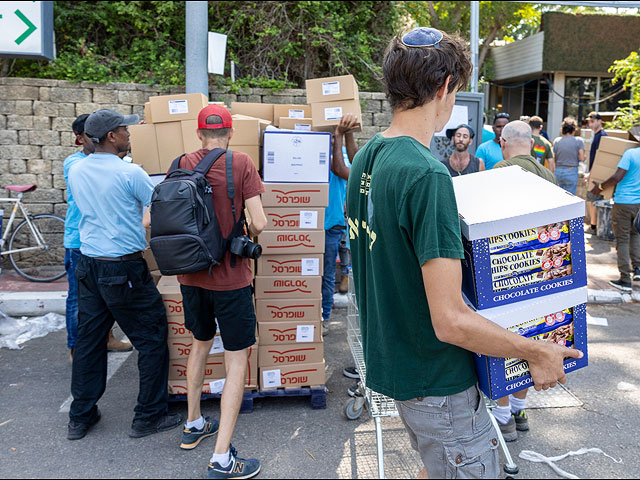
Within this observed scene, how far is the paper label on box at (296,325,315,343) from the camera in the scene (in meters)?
4.11

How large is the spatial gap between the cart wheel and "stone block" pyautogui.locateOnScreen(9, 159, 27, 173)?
6.05m

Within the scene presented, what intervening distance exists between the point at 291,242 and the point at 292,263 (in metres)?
0.16

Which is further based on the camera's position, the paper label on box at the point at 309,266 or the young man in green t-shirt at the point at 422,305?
the paper label on box at the point at 309,266

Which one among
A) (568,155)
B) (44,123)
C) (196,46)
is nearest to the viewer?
(196,46)

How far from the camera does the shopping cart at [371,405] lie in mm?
2867

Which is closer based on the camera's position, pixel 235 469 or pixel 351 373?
pixel 235 469

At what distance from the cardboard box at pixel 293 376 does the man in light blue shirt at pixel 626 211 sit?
491 cm

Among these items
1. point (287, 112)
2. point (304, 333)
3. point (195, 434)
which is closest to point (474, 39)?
point (287, 112)

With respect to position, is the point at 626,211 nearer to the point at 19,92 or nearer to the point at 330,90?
the point at 330,90

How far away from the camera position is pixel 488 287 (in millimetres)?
1793

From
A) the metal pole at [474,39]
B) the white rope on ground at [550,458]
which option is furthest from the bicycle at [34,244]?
the metal pole at [474,39]

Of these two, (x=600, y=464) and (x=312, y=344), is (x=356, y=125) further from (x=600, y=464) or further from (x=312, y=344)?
(x=600, y=464)

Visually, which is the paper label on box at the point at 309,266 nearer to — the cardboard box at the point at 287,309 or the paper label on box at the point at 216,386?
the cardboard box at the point at 287,309

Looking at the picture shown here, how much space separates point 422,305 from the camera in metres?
1.72
